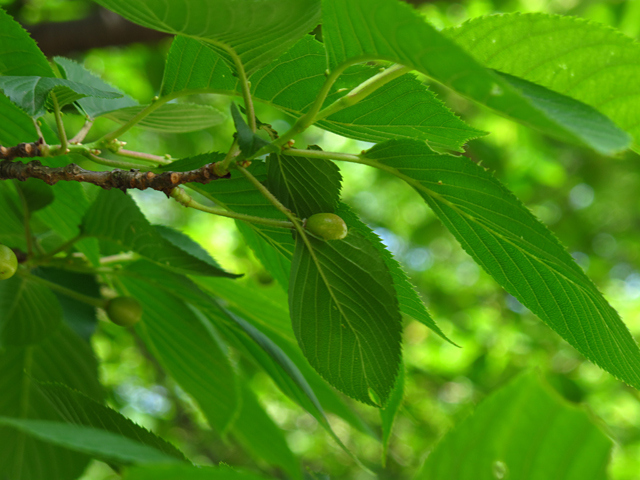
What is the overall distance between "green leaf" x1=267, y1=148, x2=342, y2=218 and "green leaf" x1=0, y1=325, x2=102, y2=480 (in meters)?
0.50

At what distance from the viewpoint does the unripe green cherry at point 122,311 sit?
3.40ft

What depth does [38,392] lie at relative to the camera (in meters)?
1.09

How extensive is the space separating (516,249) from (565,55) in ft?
0.86

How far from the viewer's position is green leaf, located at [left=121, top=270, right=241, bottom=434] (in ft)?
3.73

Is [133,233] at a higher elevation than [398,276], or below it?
below

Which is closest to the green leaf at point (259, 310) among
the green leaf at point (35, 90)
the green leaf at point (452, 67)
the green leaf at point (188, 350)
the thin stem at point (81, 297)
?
the green leaf at point (188, 350)

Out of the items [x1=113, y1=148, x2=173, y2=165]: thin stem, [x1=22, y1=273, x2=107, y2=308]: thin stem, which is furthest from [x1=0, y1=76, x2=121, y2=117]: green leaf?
[x1=22, y1=273, x2=107, y2=308]: thin stem

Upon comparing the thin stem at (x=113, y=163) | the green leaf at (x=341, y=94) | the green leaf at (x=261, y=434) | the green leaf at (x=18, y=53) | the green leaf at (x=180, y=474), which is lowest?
the green leaf at (x=261, y=434)

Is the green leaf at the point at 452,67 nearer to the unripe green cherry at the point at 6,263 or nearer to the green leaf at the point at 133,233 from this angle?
the green leaf at the point at 133,233

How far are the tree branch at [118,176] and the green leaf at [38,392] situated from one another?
1.03 feet

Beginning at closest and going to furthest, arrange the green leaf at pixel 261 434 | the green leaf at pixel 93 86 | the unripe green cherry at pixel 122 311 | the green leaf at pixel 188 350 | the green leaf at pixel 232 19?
the green leaf at pixel 232 19, the green leaf at pixel 93 86, the unripe green cherry at pixel 122 311, the green leaf at pixel 188 350, the green leaf at pixel 261 434

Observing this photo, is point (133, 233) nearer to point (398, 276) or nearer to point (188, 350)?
point (188, 350)

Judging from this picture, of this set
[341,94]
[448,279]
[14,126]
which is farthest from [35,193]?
[448,279]

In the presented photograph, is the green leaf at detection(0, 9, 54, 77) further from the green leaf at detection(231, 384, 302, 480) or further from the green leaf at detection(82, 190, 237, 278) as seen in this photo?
the green leaf at detection(231, 384, 302, 480)
